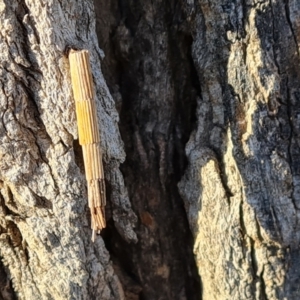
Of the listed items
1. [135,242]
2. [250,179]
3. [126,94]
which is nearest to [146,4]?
[126,94]

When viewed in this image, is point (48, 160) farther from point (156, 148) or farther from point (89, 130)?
point (156, 148)

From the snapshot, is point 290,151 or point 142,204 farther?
point 142,204

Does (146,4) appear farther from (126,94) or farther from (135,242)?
(135,242)

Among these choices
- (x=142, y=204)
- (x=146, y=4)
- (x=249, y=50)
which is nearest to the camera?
(x=249, y=50)
